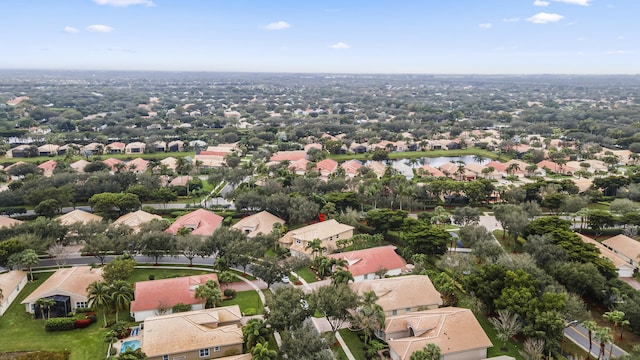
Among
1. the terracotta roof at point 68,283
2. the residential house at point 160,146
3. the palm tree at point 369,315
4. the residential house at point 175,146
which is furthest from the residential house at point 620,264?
the residential house at point 160,146

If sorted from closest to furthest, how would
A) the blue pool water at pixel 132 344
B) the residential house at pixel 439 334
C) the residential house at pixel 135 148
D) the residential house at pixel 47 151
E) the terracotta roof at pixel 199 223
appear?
the residential house at pixel 439 334
the blue pool water at pixel 132 344
the terracotta roof at pixel 199 223
the residential house at pixel 47 151
the residential house at pixel 135 148

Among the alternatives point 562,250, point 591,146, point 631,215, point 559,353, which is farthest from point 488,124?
point 559,353

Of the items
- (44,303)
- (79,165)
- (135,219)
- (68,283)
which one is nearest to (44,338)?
(44,303)

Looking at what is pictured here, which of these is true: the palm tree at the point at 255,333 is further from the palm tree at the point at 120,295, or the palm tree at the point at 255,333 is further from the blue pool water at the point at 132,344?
the palm tree at the point at 120,295

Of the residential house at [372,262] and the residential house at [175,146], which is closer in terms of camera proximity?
the residential house at [372,262]

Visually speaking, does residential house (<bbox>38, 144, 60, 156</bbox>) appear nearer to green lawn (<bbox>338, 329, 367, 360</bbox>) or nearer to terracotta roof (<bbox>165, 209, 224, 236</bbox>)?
terracotta roof (<bbox>165, 209, 224, 236</bbox>)

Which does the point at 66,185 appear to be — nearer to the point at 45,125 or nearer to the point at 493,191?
the point at 493,191
